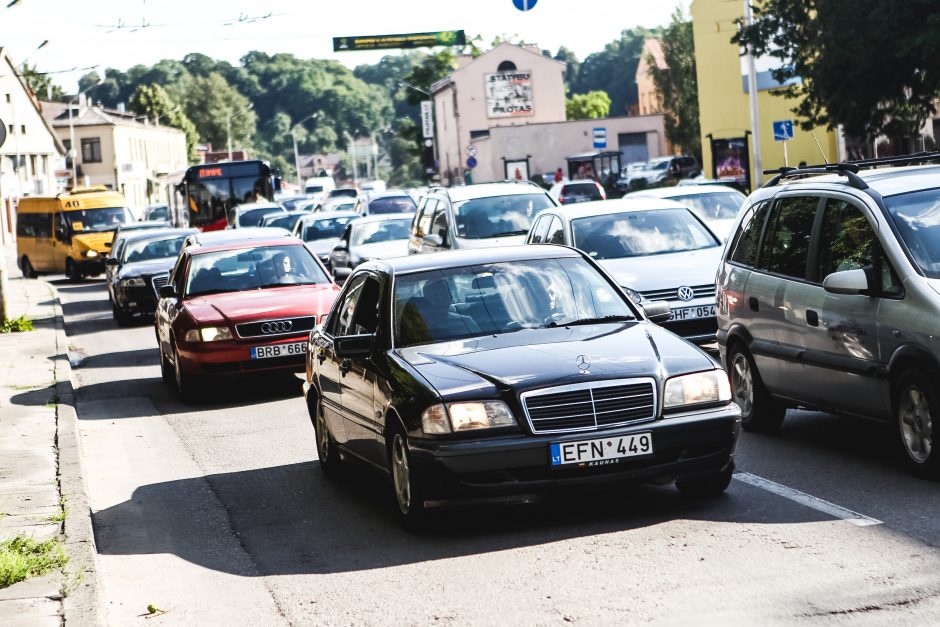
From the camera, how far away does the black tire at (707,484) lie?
786 cm

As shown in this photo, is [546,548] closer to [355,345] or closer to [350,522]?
[350,522]

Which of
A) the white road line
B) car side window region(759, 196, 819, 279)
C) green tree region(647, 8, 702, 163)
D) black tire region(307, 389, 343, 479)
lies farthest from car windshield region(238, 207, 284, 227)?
green tree region(647, 8, 702, 163)

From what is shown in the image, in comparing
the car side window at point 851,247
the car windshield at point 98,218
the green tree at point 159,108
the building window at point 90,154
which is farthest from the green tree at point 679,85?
the car side window at point 851,247

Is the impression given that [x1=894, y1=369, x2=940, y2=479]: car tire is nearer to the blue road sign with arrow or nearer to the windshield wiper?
the windshield wiper

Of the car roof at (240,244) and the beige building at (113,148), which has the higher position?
the beige building at (113,148)

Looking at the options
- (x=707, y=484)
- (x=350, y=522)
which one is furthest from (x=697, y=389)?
(x=350, y=522)

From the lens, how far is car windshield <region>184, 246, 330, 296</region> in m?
16.0

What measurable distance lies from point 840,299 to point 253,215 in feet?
111

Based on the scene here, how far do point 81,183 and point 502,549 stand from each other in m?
118

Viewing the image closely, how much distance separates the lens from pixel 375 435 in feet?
27.2

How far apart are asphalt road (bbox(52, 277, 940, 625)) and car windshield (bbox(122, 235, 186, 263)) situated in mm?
17799

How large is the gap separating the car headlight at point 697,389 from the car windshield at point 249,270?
8.87 m

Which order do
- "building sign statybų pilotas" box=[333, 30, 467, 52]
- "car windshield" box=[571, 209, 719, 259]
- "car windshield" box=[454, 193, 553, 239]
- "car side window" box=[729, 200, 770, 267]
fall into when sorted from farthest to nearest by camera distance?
"building sign statybų pilotas" box=[333, 30, 467, 52] < "car windshield" box=[454, 193, 553, 239] < "car windshield" box=[571, 209, 719, 259] < "car side window" box=[729, 200, 770, 267]

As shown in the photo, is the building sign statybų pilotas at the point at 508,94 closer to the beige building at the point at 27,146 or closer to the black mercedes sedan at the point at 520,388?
the beige building at the point at 27,146
